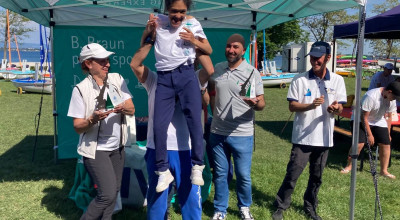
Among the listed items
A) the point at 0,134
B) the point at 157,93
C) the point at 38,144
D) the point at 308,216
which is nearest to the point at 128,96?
the point at 157,93

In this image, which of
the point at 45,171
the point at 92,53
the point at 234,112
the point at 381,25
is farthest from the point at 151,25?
the point at 381,25

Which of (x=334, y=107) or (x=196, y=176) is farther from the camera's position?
(x=334, y=107)

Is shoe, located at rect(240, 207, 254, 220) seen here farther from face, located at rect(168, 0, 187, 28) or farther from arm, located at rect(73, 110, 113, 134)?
face, located at rect(168, 0, 187, 28)

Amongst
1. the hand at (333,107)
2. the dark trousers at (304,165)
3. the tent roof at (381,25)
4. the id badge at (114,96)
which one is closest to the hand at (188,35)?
the id badge at (114,96)

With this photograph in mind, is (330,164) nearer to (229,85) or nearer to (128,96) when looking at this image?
(229,85)

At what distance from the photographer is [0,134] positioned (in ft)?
27.0

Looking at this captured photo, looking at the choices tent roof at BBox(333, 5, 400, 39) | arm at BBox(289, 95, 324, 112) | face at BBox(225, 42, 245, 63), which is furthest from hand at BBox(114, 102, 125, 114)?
tent roof at BBox(333, 5, 400, 39)

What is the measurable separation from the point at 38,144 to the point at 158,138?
236 inches

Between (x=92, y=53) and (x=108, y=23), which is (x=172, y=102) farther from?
(x=108, y=23)

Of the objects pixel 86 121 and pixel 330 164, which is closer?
pixel 86 121

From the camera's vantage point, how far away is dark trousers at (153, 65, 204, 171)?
2.43 metres

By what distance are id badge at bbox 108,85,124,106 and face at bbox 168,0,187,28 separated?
0.76m

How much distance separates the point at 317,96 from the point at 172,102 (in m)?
1.76

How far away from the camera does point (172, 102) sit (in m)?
2.48
